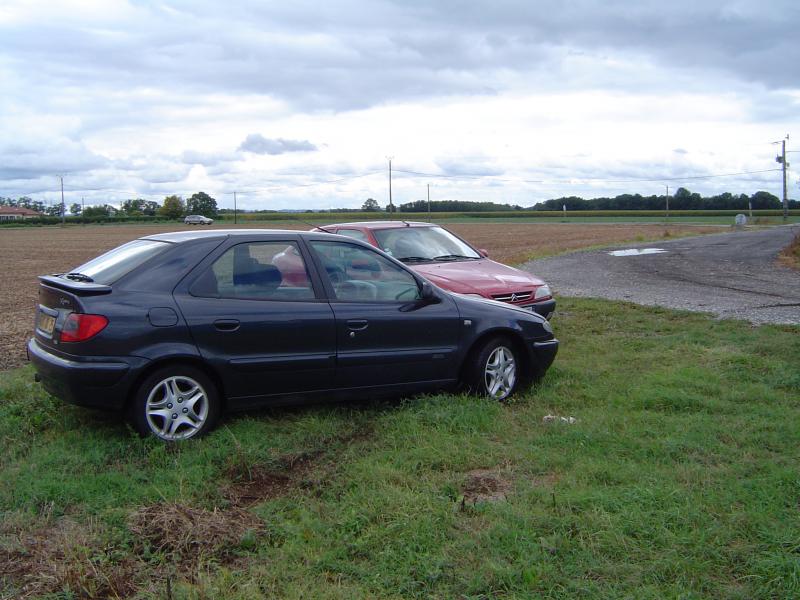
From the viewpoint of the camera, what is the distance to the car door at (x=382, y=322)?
19.4 feet

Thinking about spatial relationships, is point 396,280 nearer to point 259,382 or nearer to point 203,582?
point 259,382

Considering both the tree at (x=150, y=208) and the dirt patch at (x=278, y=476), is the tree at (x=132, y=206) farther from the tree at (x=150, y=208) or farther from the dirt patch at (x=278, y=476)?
the dirt patch at (x=278, y=476)

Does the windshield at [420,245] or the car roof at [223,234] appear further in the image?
the windshield at [420,245]

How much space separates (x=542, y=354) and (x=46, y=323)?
4059 mm

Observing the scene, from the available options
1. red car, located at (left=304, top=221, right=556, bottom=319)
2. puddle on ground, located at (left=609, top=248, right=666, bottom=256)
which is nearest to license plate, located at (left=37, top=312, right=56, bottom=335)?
red car, located at (left=304, top=221, right=556, bottom=319)

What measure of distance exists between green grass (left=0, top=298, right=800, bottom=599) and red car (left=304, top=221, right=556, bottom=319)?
248cm

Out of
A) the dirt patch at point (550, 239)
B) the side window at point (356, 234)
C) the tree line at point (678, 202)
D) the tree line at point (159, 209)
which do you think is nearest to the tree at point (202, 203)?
the tree line at point (159, 209)

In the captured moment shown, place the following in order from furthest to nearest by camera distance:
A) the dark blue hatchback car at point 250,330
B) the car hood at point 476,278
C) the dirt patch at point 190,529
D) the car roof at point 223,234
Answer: the car hood at point 476,278, the car roof at point 223,234, the dark blue hatchback car at point 250,330, the dirt patch at point 190,529

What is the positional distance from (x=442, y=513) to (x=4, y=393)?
173 inches

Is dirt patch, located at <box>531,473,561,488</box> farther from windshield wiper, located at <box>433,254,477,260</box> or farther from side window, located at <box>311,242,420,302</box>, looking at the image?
windshield wiper, located at <box>433,254,477,260</box>

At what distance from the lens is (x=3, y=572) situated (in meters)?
3.41

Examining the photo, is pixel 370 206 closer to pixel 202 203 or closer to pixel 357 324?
pixel 202 203

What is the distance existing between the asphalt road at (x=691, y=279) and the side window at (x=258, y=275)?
23.5ft

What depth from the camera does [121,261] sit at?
18.4 ft
